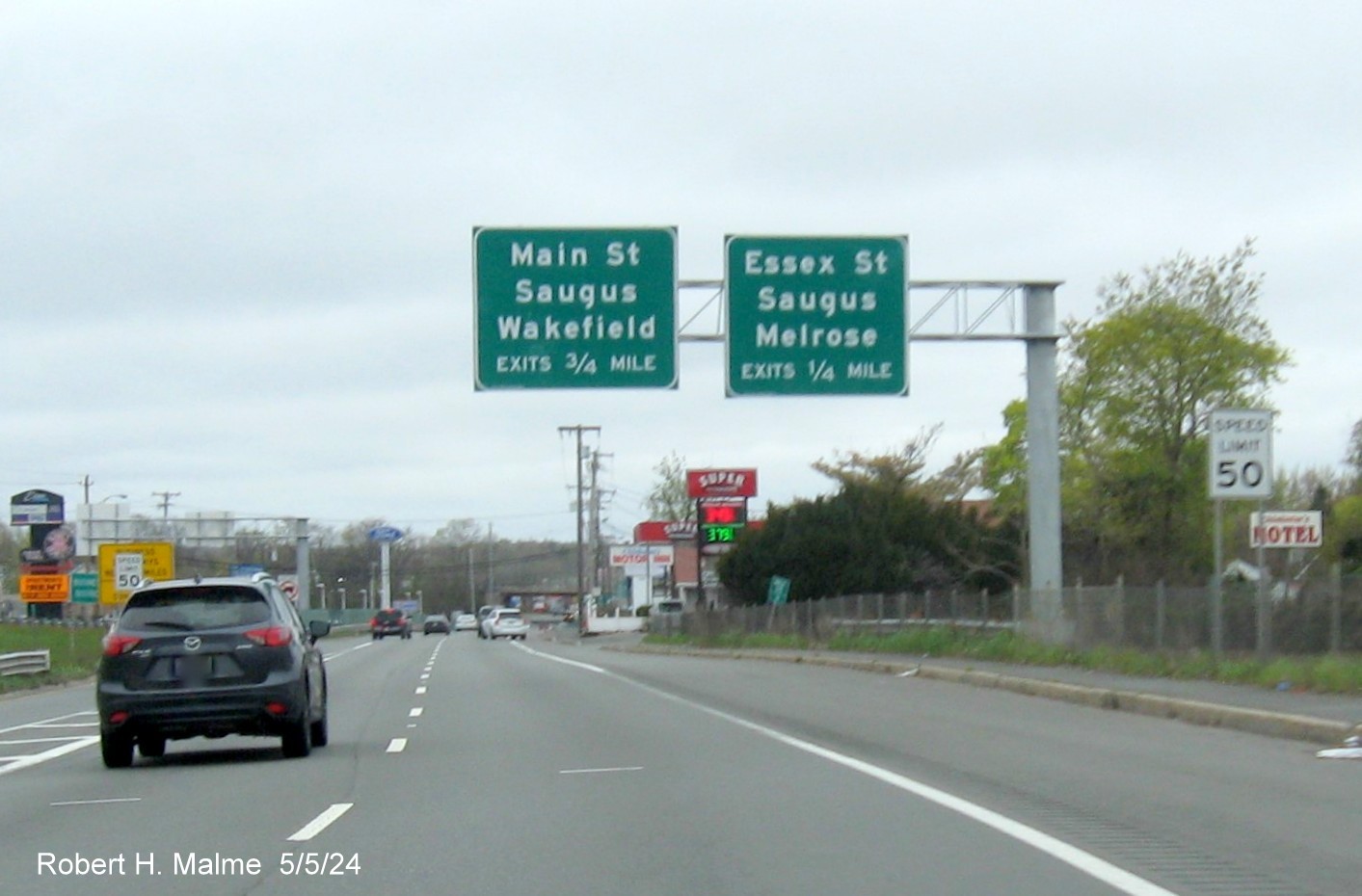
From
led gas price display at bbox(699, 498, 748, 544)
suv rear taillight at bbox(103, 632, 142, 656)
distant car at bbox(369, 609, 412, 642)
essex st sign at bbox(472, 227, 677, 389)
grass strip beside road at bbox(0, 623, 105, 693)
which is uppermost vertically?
essex st sign at bbox(472, 227, 677, 389)

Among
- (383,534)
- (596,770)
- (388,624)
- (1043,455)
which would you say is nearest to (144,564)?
(1043,455)

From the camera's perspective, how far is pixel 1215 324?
4719 centimetres

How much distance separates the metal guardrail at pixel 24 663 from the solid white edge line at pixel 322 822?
2885 cm

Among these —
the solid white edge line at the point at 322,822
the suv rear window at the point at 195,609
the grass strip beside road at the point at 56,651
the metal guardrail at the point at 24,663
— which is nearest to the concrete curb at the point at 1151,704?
the solid white edge line at the point at 322,822

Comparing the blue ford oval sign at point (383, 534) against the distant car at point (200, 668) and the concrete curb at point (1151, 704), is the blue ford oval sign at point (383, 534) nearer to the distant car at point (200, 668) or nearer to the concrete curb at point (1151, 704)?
the concrete curb at point (1151, 704)

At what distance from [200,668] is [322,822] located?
14.7ft

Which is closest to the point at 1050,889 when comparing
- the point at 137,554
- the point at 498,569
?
the point at 137,554

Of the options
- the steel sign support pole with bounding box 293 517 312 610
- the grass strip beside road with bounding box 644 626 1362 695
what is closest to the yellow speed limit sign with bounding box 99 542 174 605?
the steel sign support pole with bounding box 293 517 312 610

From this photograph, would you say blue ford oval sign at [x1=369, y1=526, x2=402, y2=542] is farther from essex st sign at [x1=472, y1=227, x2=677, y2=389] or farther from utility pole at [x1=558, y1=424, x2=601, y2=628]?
essex st sign at [x1=472, y1=227, x2=677, y2=389]

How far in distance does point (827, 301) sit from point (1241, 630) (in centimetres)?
789

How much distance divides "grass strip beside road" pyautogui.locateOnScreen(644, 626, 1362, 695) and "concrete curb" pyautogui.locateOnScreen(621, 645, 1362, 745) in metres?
1.23

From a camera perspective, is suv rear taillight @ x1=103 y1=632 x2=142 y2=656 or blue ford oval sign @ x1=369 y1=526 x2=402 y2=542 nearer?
suv rear taillight @ x1=103 y1=632 x2=142 y2=656

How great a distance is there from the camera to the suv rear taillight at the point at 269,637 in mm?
15812

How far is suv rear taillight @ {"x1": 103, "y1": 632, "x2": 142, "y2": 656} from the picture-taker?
15680mm
